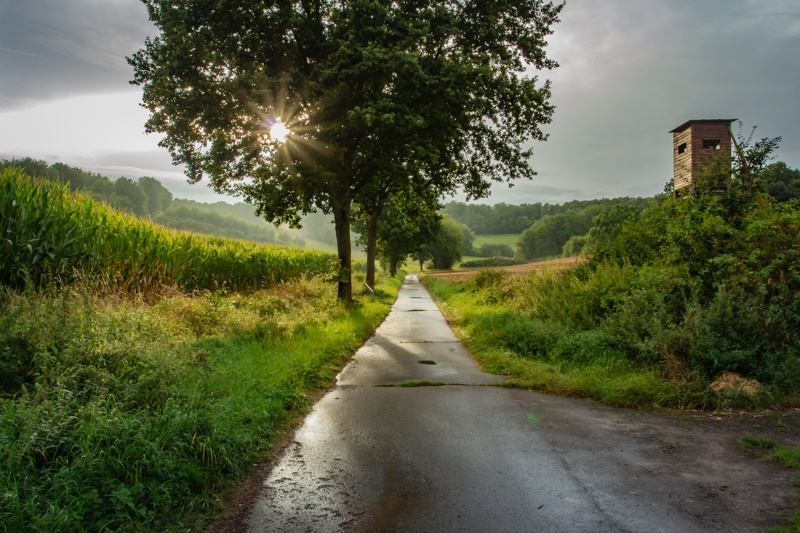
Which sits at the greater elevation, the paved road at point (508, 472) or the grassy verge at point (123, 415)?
the grassy verge at point (123, 415)

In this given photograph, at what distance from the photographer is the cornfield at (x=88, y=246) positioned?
22.6 feet

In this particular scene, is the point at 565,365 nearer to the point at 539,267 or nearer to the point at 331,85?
the point at 331,85

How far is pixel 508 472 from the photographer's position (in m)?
3.91

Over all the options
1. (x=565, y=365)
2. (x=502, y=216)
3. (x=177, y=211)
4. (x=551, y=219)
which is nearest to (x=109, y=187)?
(x=177, y=211)

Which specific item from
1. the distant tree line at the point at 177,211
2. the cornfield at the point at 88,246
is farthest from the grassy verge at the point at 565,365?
the distant tree line at the point at 177,211

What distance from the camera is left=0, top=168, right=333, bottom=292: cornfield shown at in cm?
688

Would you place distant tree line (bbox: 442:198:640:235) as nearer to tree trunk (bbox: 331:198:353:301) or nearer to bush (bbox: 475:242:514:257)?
bush (bbox: 475:242:514:257)

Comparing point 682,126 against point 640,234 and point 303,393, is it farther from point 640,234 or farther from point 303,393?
point 303,393

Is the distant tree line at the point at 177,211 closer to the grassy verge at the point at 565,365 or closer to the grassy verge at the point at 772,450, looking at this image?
the grassy verge at the point at 565,365

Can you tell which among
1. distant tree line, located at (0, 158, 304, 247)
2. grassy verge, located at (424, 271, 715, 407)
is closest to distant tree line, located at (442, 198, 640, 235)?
distant tree line, located at (0, 158, 304, 247)

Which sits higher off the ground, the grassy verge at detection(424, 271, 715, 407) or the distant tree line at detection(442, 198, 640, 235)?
the distant tree line at detection(442, 198, 640, 235)

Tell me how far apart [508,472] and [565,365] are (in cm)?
439

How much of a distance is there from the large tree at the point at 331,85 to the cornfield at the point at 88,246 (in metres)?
2.95

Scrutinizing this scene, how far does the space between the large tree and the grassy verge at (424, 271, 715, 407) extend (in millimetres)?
5628
